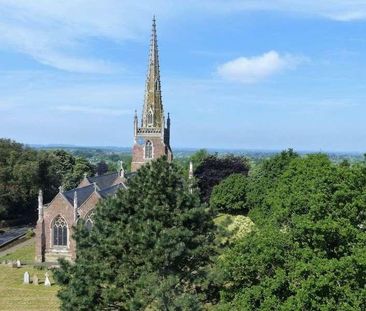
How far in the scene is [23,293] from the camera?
3447 cm

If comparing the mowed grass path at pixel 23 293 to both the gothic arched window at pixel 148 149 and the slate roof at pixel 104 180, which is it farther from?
the gothic arched window at pixel 148 149

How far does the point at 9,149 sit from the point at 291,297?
58.5m

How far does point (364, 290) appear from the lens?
15.5 m

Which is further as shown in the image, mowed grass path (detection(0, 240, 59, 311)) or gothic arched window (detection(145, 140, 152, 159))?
gothic arched window (detection(145, 140, 152, 159))

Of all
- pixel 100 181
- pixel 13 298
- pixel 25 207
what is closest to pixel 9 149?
pixel 25 207

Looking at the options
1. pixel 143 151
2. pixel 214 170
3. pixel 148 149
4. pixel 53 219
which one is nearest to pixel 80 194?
pixel 53 219

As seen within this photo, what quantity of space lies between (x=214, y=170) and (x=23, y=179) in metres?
28.9

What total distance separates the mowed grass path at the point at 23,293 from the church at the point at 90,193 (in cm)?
342

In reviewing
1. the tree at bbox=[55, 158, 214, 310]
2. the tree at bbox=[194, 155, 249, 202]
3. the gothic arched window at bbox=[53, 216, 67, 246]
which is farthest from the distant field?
the tree at bbox=[194, 155, 249, 202]

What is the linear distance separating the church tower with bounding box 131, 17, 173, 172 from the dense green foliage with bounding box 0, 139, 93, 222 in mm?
13353

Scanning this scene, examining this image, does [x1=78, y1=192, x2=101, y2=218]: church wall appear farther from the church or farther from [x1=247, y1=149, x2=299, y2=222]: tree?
[x1=247, y1=149, x2=299, y2=222]: tree

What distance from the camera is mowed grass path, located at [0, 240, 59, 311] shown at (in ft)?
103

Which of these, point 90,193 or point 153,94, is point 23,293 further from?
point 153,94

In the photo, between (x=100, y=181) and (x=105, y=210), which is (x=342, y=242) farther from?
(x=100, y=181)
